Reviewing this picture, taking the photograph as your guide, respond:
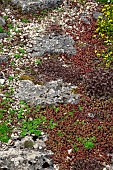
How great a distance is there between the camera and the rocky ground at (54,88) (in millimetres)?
13242

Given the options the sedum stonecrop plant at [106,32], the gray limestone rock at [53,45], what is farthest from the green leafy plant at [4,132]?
the sedum stonecrop plant at [106,32]

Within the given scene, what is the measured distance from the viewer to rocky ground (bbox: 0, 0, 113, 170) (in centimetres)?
1324

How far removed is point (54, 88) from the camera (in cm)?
1599

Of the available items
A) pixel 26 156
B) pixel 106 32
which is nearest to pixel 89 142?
pixel 26 156

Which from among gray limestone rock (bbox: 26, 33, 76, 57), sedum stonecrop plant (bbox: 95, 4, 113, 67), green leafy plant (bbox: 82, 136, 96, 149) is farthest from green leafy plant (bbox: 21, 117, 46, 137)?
sedum stonecrop plant (bbox: 95, 4, 113, 67)

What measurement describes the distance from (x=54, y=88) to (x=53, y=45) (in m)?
3.21

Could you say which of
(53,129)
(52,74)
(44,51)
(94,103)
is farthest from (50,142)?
(44,51)

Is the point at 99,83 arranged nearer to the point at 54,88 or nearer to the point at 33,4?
the point at 54,88

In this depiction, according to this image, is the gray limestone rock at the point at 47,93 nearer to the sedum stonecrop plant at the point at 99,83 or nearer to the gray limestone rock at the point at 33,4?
the sedum stonecrop plant at the point at 99,83

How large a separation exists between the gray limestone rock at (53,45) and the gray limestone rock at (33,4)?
2.54 metres

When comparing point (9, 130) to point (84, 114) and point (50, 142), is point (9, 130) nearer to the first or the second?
point (50, 142)

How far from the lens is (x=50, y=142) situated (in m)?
13.6

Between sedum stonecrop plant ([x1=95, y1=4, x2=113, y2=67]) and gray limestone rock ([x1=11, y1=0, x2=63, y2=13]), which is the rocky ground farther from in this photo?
sedum stonecrop plant ([x1=95, y1=4, x2=113, y2=67])

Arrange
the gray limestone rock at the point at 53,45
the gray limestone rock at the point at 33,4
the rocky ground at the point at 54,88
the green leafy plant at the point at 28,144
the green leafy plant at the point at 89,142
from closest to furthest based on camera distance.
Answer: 1. the rocky ground at the point at 54,88
2. the green leafy plant at the point at 28,144
3. the green leafy plant at the point at 89,142
4. the gray limestone rock at the point at 53,45
5. the gray limestone rock at the point at 33,4
